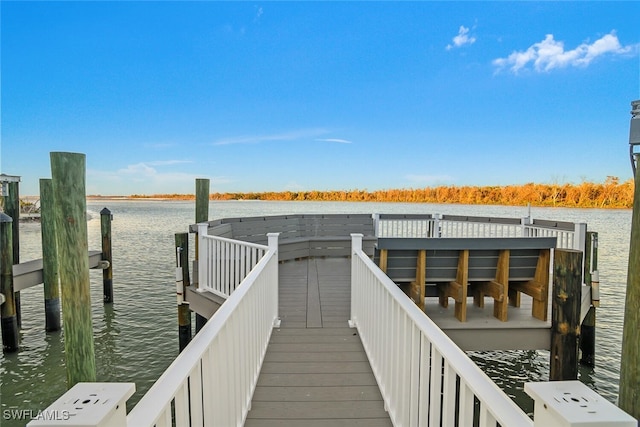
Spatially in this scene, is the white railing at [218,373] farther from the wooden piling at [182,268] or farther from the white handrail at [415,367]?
the wooden piling at [182,268]

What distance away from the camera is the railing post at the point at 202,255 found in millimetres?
5023

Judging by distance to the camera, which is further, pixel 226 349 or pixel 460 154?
pixel 460 154

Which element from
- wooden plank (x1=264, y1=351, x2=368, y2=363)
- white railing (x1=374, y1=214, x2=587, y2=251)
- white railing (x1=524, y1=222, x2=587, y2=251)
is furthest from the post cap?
white railing (x1=374, y1=214, x2=587, y2=251)

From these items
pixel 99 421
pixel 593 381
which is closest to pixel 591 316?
pixel 593 381

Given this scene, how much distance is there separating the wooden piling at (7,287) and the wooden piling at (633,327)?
843 centimetres

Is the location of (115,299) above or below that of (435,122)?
below

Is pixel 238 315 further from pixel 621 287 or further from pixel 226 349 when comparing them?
pixel 621 287

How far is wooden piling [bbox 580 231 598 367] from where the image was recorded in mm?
5348

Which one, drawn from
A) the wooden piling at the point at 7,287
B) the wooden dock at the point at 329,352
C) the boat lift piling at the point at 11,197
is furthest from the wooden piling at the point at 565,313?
the boat lift piling at the point at 11,197

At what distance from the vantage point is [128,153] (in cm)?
2939

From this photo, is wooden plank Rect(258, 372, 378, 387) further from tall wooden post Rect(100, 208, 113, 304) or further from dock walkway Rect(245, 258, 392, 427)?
tall wooden post Rect(100, 208, 113, 304)

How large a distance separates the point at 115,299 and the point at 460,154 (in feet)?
87.5

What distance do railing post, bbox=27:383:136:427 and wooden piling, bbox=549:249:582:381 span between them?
3.68 m

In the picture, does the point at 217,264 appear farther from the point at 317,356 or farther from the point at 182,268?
the point at 317,356
